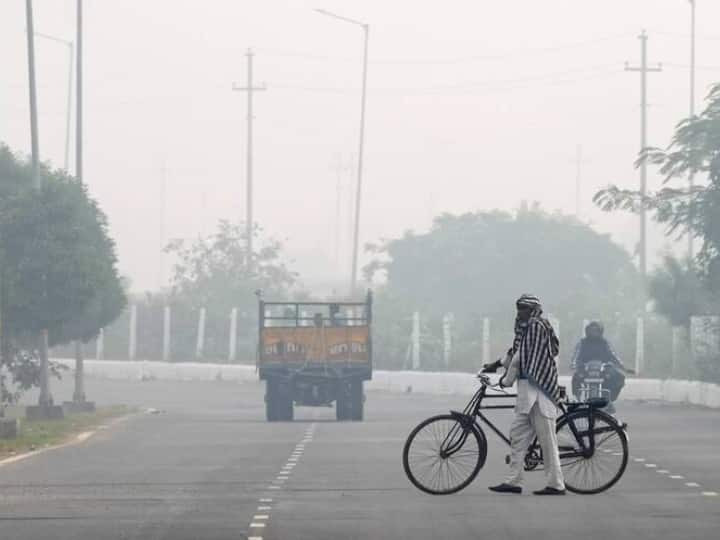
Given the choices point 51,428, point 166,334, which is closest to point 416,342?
point 166,334

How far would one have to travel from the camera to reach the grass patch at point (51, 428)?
29.2m

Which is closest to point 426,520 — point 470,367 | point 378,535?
point 378,535

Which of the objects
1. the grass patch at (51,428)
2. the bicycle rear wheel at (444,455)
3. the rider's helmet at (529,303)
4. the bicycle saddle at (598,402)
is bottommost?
the grass patch at (51,428)

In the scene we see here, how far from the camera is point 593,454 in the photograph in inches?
729

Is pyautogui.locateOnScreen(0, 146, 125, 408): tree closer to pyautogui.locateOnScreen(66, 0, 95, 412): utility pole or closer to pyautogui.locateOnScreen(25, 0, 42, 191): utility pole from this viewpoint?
pyautogui.locateOnScreen(25, 0, 42, 191): utility pole

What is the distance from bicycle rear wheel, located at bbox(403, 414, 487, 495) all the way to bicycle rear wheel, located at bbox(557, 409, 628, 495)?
77cm

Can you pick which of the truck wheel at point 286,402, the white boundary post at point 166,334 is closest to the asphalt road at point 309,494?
the truck wheel at point 286,402

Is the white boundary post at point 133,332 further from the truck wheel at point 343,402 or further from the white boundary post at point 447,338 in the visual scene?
the truck wheel at point 343,402

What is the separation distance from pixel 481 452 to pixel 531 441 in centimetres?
48

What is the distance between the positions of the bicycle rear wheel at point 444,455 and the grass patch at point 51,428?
9272 millimetres

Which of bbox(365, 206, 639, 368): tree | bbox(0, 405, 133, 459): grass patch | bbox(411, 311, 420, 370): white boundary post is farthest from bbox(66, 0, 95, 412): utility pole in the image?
bbox(365, 206, 639, 368): tree

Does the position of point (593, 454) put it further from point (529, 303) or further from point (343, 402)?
point (343, 402)

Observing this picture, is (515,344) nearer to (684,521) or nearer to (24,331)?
(684,521)

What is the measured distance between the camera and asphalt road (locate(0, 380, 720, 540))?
15.0 meters
